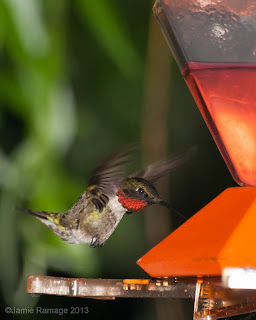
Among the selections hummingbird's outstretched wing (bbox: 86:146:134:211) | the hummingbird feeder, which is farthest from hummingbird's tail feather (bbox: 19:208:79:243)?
the hummingbird feeder

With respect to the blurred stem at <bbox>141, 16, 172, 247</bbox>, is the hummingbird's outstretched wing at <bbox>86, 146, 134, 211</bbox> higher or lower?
lower

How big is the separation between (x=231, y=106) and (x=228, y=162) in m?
0.18

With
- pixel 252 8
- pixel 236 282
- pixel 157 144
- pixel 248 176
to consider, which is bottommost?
pixel 236 282

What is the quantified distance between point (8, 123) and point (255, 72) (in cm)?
205

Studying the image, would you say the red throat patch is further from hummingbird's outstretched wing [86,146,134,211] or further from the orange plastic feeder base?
the orange plastic feeder base

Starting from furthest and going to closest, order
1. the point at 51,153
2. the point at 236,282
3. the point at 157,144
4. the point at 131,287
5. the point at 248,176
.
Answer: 1. the point at 157,144
2. the point at 51,153
3. the point at 248,176
4. the point at 131,287
5. the point at 236,282

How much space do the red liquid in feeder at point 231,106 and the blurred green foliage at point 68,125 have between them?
0.38 metres

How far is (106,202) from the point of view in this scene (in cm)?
184

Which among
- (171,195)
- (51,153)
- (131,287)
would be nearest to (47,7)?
(51,153)

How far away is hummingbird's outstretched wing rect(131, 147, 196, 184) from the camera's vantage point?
1.73 metres

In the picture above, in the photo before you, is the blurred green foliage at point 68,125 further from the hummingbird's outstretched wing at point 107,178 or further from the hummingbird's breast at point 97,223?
the hummingbird's breast at point 97,223

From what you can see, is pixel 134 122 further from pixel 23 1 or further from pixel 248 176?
pixel 248 176

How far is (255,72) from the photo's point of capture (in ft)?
4.19

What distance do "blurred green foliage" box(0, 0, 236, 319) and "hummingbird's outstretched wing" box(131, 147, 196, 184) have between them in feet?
0.46
